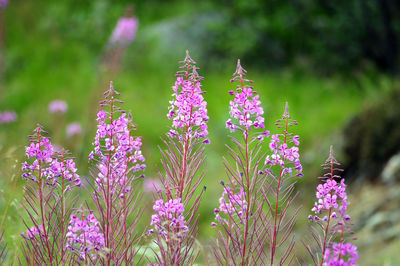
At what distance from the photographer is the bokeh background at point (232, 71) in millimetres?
4688

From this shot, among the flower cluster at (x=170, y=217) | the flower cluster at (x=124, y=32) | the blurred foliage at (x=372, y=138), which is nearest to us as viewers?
the flower cluster at (x=170, y=217)

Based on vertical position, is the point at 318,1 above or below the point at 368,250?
above

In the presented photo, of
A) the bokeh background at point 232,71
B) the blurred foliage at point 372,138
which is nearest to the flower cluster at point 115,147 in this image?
the bokeh background at point 232,71

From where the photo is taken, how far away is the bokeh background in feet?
15.4

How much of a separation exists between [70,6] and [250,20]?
4.93 metres

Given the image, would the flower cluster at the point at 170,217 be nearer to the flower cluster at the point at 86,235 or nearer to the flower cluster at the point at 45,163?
the flower cluster at the point at 86,235

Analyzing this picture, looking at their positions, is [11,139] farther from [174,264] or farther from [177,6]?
[177,6]

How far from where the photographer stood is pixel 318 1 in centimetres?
692

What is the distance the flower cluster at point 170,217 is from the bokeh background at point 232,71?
6.45 feet

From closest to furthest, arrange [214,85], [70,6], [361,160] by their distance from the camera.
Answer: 1. [361,160]
2. [214,85]
3. [70,6]

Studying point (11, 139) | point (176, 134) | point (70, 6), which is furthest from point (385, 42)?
point (70, 6)

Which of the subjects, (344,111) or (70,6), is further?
(70,6)

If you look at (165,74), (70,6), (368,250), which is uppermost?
(70,6)

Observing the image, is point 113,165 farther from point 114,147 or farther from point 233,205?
point 233,205
